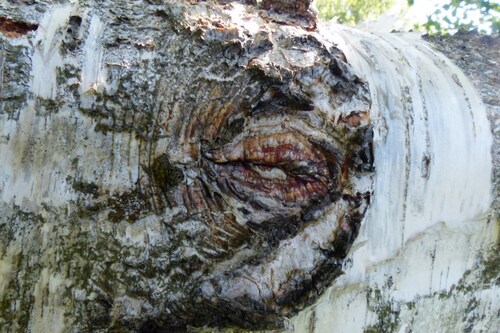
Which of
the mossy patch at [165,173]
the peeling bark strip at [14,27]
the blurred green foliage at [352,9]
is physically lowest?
the mossy patch at [165,173]

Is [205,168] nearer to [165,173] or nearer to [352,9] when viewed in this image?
[165,173]

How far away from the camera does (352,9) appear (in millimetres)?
11445

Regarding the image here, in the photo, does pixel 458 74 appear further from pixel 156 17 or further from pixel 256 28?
pixel 156 17

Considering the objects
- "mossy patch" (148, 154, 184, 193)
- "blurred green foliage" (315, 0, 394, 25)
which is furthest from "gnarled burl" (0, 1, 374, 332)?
"blurred green foliage" (315, 0, 394, 25)

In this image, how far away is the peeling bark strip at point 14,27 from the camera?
1296mm

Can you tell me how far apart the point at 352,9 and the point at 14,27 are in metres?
10.9

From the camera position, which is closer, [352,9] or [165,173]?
[165,173]

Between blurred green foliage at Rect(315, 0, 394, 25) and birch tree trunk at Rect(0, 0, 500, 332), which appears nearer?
birch tree trunk at Rect(0, 0, 500, 332)

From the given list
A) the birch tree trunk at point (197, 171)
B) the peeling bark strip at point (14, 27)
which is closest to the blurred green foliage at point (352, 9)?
the birch tree trunk at point (197, 171)

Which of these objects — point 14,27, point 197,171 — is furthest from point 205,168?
point 14,27

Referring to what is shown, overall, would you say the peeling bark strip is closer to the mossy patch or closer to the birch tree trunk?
the birch tree trunk

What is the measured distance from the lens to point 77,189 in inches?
51.1

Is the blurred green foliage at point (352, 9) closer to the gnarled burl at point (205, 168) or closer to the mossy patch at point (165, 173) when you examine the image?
the gnarled burl at point (205, 168)

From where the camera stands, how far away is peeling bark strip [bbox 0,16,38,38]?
1296mm
